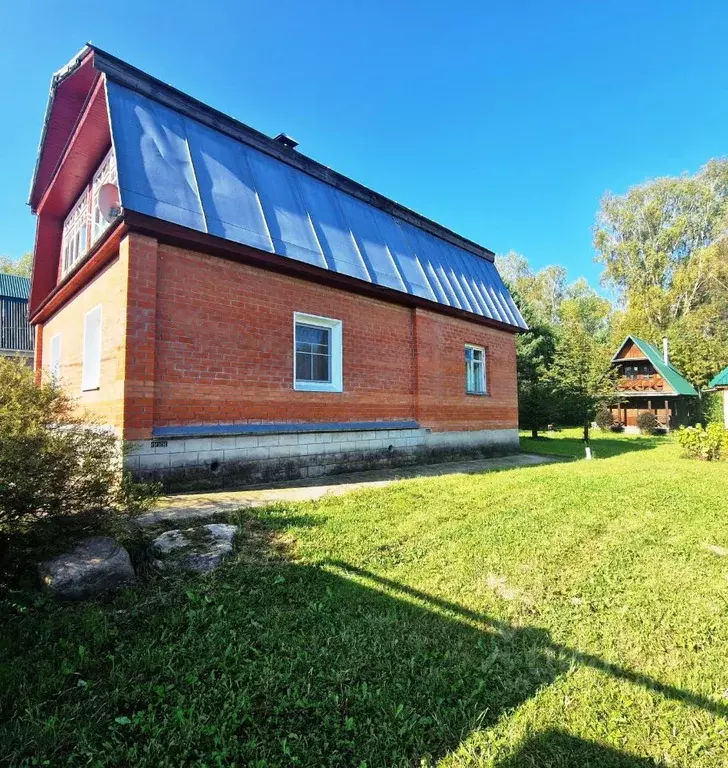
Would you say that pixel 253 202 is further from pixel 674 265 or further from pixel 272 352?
pixel 674 265

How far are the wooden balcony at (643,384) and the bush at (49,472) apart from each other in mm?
30696

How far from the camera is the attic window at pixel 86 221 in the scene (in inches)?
328

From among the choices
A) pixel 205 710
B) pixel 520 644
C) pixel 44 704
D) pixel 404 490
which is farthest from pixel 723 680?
pixel 404 490

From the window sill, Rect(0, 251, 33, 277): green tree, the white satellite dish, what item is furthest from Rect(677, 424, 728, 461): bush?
Rect(0, 251, 33, 277): green tree

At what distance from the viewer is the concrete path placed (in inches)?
202

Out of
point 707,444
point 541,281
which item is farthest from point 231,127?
point 541,281

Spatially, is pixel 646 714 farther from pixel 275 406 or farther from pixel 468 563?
pixel 275 406

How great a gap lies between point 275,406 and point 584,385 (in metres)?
16.0

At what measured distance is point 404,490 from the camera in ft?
22.1

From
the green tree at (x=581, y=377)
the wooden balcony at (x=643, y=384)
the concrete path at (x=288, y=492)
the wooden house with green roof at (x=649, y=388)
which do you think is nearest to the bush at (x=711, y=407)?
the wooden house with green roof at (x=649, y=388)

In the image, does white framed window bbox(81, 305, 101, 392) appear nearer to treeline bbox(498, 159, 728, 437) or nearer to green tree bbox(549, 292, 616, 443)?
green tree bbox(549, 292, 616, 443)

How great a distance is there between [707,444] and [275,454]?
12476 millimetres

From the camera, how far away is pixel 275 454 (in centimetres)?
746

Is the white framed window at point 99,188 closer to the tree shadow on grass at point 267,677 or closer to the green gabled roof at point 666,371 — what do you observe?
the tree shadow on grass at point 267,677
